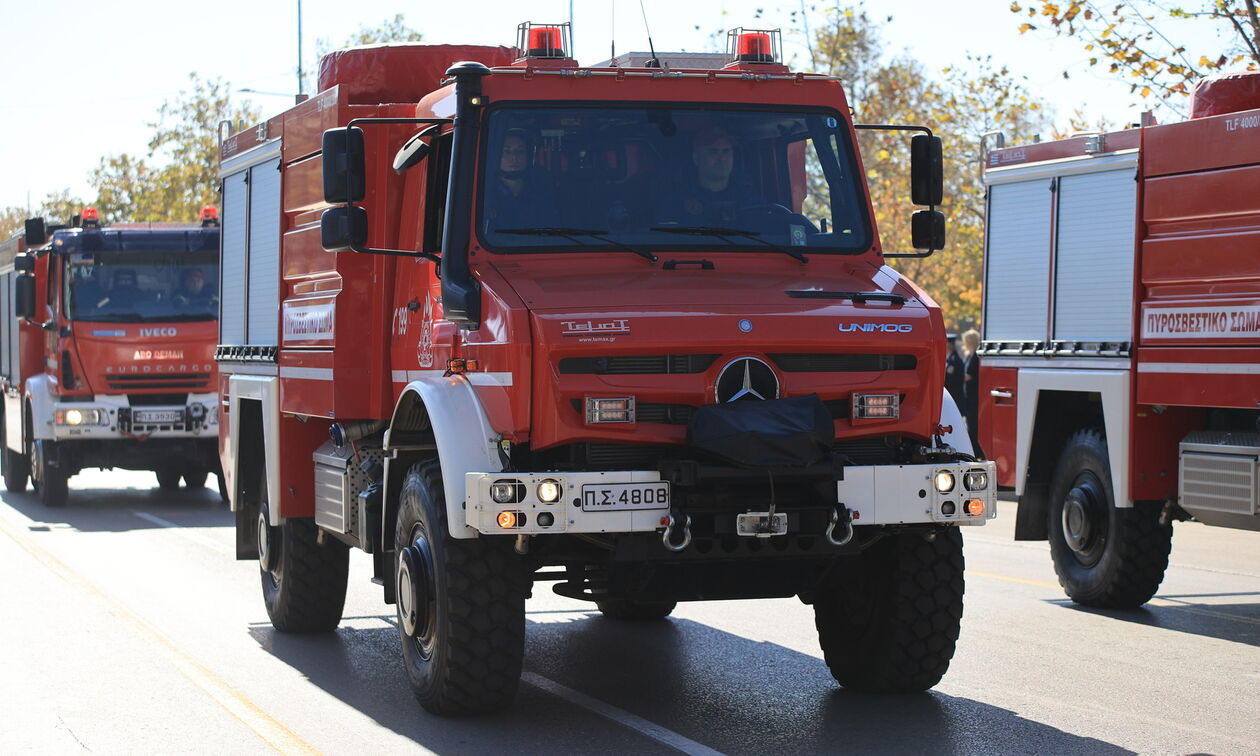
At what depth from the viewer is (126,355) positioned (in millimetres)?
20312

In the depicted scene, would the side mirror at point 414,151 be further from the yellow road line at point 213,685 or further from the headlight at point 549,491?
the yellow road line at point 213,685

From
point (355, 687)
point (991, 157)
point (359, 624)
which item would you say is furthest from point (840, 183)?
point (991, 157)

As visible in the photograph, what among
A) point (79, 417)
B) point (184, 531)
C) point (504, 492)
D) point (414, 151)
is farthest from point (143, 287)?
point (504, 492)

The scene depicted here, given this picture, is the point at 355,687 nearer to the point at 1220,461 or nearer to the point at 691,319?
the point at 691,319

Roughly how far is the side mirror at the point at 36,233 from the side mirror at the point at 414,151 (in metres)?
14.1

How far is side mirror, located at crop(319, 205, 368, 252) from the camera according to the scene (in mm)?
8266

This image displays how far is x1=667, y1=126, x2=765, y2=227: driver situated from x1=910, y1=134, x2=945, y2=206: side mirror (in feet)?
2.90

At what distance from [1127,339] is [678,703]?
16.1 ft

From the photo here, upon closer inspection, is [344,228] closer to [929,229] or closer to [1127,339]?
[929,229]

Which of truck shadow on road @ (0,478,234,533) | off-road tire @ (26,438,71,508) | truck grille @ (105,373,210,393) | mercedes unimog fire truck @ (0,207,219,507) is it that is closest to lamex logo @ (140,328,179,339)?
mercedes unimog fire truck @ (0,207,219,507)

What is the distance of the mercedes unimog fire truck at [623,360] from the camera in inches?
290

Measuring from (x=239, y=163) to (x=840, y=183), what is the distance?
15.1 ft

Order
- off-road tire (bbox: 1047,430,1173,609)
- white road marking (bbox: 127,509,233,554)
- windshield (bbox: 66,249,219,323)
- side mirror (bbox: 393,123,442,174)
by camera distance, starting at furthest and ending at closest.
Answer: windshield (bbox: 66,249,219,323) → white road marking (bbox: 127,509,233,554) → off-road tire (bbox: 1047,430,1173,609) → side mirror (bbox: 393,123,442,174)

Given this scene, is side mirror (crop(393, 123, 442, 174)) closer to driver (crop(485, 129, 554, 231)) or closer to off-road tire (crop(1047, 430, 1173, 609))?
driver (crop(485, 129, 554, 231))
